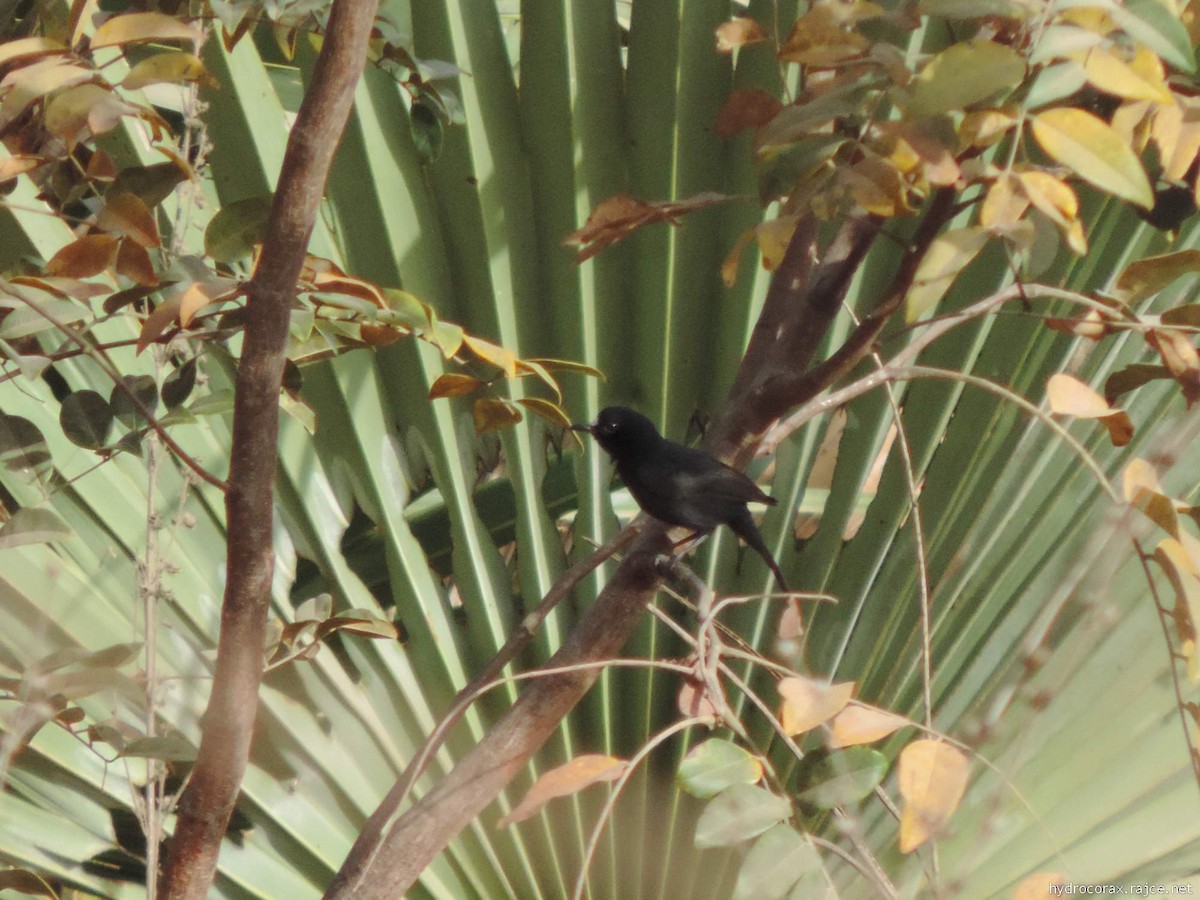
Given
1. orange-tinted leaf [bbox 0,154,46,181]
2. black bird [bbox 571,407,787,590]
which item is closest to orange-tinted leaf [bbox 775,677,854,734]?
black bird [bbox 571,407,787,590]

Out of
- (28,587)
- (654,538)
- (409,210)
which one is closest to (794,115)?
(654,538)

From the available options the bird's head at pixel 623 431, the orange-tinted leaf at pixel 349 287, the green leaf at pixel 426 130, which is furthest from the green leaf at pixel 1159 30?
the bird's head at pixel 623 431

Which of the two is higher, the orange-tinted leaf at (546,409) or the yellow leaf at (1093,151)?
the yellow leaf at (1093,151)

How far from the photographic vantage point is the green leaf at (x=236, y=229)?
1129 mm

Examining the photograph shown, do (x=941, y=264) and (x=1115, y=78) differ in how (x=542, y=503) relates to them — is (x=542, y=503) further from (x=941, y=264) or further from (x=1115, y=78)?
(x=1115, y=78)

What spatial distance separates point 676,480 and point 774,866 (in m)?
1.00

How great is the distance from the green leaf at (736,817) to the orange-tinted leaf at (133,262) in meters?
0.70

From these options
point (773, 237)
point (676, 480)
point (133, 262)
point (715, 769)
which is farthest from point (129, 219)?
point (676, 480)

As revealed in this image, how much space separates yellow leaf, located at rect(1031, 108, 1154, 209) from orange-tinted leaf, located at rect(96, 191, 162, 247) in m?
0.78

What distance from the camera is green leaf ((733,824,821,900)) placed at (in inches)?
31.9

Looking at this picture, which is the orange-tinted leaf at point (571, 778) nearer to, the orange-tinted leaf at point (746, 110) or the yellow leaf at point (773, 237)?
the yellow leaf at point (773, 237)

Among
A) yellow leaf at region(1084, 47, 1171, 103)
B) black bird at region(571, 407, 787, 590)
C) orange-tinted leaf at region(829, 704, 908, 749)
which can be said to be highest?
yellow leaf at region(1084, 47, 1171, 103)

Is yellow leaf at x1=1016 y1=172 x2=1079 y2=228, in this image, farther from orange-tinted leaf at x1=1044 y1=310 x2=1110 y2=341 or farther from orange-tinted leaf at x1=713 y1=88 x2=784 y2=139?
orange-tinted leaf at x1=713 y1=88 x2=784 y2=139

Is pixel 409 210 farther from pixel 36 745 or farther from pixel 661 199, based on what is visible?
pixel 36 745
